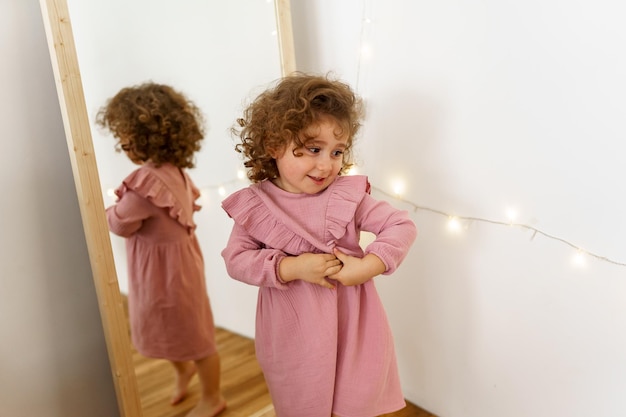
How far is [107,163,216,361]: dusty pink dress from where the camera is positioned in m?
1.44

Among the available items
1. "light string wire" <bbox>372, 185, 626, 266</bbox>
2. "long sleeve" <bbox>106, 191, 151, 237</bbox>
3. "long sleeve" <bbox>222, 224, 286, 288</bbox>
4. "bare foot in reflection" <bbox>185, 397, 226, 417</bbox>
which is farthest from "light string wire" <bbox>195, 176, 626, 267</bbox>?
"bare foot in reflection" <bbox>185, 397, 226, 417</bbox>

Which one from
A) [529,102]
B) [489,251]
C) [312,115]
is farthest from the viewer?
[489,251]

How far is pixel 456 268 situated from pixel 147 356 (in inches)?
35.8

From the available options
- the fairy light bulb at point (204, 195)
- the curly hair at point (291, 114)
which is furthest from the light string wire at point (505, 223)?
the fairy light bulb at point (204, 195)

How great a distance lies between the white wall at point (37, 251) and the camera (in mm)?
1193

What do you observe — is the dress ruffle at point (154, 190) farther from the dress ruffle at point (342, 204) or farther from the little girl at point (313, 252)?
the dress ruffle at point (342, 204)

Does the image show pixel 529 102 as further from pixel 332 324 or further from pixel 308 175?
pixel 332 324

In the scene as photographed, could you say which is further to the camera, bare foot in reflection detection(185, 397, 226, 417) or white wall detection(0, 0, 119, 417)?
bare foot in reflection detection(185, 397, 226, 417)

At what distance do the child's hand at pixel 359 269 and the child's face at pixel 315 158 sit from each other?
0.61 ft

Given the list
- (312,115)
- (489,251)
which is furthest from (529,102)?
(312,115)

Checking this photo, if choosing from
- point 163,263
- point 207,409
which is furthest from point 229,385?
point 163,263

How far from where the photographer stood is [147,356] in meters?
1.54

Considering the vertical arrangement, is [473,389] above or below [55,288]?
below

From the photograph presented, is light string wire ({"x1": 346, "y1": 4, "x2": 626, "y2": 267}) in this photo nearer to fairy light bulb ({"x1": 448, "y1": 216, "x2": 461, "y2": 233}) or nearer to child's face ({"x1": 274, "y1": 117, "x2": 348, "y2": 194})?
fairy light bulb ({"x1": 448, "y1": 216, "x2": 461, "y2": 233})
